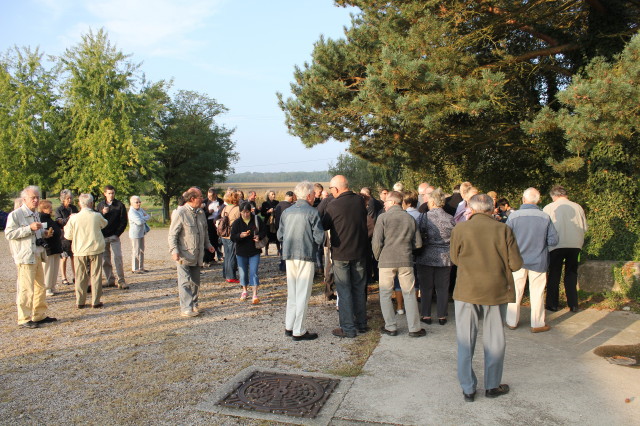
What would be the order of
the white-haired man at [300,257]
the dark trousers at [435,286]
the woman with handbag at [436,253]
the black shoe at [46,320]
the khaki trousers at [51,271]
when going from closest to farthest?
the white-haired man at [300,257], the woman with handbag at [436,253], the dark trousers at [435,286], the black shoe at [46,320], the khaki trousers at [51,271]

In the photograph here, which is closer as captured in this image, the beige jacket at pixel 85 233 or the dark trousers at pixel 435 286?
the dark trousers at pixel 435 286

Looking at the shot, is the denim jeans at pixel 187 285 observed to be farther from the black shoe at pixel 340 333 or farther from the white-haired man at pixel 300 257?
the black shoe at pixel 340 333

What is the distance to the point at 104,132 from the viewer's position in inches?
1065

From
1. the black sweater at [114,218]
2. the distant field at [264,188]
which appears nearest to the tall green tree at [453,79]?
the black sweater at [114,218]

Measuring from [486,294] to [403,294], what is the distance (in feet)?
6.37

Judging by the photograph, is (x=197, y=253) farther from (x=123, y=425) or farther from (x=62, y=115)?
(x=62, y=115)

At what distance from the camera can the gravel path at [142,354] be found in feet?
13.7

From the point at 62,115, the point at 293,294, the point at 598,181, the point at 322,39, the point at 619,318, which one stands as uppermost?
the point at 62,115

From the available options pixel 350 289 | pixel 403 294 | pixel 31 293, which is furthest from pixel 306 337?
pixel 31 293

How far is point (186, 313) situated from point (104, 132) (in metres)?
23.2

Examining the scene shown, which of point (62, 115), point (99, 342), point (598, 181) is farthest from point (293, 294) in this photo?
point (62, 115)

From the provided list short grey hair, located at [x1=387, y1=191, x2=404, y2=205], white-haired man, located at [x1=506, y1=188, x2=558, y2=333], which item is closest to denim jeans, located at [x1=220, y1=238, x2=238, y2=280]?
short grey hair, located at [x1=387, y1=191, x2=404, y2=205]

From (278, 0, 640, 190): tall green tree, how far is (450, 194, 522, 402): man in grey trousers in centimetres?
430

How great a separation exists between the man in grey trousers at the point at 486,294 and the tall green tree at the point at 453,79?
14.1 feet
